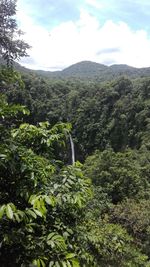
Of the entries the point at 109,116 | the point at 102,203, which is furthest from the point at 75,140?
the point at 102,203

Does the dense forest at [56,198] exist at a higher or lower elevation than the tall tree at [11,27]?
lower

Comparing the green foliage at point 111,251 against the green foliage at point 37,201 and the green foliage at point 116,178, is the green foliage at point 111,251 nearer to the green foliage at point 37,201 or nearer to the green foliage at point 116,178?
the green foliage at point 37,201

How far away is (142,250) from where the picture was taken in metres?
13.5

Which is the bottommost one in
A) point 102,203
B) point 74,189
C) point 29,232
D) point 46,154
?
point 102,203

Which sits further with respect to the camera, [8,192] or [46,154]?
[46,154]

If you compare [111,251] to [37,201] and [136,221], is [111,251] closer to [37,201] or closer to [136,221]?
[136,221]

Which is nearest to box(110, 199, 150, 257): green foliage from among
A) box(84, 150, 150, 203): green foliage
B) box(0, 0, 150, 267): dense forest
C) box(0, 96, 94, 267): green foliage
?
box(0, 0, 150, 267): dense forest

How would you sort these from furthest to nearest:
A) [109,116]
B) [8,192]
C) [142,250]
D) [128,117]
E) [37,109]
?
[37,109]
[109,116]
[128,117]
[142,250]
[8,192]

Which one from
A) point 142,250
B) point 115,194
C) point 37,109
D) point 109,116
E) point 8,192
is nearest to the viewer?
point 8,192

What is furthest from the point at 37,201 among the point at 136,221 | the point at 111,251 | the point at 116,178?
the point at 116,178

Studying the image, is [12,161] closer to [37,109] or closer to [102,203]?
[102,203]

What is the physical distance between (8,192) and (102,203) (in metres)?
13.4

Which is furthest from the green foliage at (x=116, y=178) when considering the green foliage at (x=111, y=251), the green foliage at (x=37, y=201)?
the green foliage at (x=37, y=201)

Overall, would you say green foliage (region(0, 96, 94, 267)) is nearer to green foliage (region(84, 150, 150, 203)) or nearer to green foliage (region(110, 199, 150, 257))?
green foliage (region(110, 199, 150, 257))
